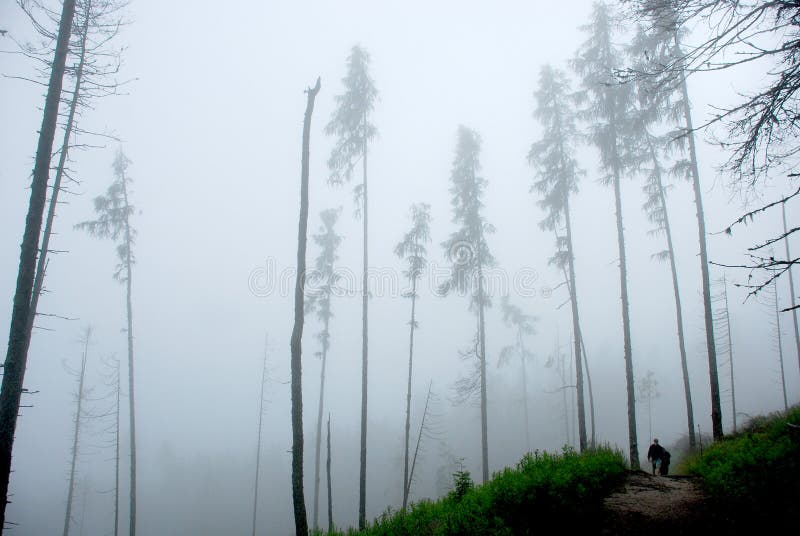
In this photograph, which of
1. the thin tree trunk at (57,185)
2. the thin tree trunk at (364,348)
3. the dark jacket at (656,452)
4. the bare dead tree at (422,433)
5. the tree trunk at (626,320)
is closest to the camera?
the thin tree trunk at (57,185)

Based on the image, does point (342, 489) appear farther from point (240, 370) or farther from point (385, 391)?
point (240, 370)

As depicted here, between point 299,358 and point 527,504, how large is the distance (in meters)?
5.55

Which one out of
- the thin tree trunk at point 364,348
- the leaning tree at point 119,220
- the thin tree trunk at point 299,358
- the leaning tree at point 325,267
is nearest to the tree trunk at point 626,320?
the thin tree trunk at point 364,348

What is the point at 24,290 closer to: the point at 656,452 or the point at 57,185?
the point at 57,185

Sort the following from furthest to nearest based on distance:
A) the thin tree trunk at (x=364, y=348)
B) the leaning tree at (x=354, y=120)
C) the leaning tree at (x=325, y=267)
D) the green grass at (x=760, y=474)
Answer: the leaning tree at (x=325, y=267) → the leaning tree at (x=354, y=120) → the thin tree trunk at (x=364, y=348) → the green grass at (x=760, y=474)

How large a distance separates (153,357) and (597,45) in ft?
616

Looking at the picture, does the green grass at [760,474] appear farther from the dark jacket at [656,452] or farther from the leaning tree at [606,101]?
the leaning tree at [606,101]

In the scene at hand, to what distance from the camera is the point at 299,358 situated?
9.03 metres

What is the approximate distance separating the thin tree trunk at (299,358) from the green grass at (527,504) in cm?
165

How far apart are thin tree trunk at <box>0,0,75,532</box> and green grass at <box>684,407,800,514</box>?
38.8 ft

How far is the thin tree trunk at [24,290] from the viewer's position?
6797 mm

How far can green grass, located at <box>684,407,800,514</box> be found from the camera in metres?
5.67

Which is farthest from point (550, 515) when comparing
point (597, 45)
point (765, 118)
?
point (597, 45)

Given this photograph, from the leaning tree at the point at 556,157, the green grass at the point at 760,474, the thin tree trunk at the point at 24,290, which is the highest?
the leaning tree at the point at 556,157
